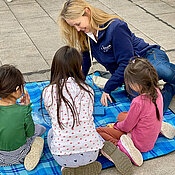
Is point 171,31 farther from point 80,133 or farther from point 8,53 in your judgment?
point 80,133

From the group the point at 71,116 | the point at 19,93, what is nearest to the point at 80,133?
the point at 71,116

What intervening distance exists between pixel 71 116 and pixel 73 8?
109 centimetres

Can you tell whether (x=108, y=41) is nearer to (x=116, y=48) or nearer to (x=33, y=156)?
(x=116, y=48)

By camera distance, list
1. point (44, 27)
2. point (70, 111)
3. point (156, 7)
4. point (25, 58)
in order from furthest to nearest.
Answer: point (156, 7) < point (44, 27) < point (25, 58) < point (70, 111)

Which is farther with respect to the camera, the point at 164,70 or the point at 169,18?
the point at 169,18

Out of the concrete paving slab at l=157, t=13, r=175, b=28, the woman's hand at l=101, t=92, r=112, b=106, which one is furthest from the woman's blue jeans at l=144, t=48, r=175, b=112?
the concrete paving slab at l=157, t=13, r=175, b=28

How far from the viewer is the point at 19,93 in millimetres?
2543

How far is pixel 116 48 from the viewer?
3.08m

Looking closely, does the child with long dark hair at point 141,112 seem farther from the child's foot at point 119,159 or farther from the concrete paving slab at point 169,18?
the concrete paving slab at point 169,18

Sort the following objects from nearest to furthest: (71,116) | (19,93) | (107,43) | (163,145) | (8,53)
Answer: (71,116) → (19,93) → (163,145) → (107,43) → (8,53)

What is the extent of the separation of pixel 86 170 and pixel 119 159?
0.93 feet

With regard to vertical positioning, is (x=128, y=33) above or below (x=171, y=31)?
above

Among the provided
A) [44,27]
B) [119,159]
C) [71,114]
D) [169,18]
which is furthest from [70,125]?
[169,18]

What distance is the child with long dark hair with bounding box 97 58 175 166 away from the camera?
2.50 m
